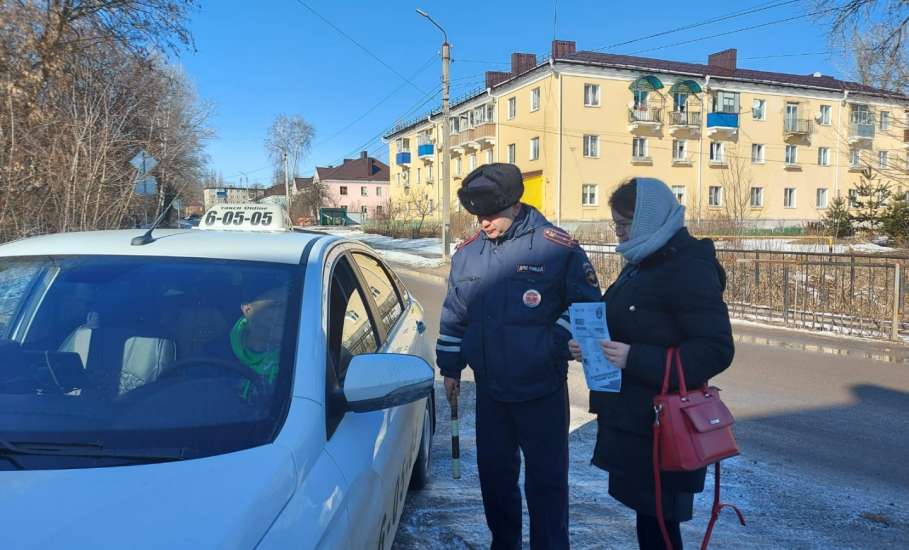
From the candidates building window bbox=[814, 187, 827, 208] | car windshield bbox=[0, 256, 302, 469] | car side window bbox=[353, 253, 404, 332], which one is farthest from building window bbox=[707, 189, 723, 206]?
car windshield bbox=[0, 256, 302, 469]

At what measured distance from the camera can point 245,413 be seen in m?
1.83

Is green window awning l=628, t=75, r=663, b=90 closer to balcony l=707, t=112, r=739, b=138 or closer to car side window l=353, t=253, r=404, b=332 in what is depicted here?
balcony l=707, t=112, r=739, b=138

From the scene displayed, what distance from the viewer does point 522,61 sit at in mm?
40906

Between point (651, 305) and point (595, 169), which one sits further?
point (595, 169)

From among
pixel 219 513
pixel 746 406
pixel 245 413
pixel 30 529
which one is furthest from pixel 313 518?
pixel 746 406

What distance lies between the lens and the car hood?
1.29 meters

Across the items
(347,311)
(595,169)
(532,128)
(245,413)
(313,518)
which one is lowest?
(313,518)

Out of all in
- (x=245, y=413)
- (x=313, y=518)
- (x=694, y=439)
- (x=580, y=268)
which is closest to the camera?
(x=313, y=518)

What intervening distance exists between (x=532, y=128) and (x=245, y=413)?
1513 inches

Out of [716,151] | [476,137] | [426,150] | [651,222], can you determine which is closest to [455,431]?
[651,222]

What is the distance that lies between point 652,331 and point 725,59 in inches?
1820

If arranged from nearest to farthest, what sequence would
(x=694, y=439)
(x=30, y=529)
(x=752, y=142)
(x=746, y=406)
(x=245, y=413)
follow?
1. (x=30, y=529)
2. (x=245, y=413)
3. (x=694, y=439)
4. (x=746, y=406)
5. (x=752, y=142)

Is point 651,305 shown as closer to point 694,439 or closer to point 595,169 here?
point 694,439

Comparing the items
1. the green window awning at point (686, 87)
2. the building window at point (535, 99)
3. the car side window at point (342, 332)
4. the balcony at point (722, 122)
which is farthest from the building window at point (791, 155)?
the car side window at point (342, 332)
